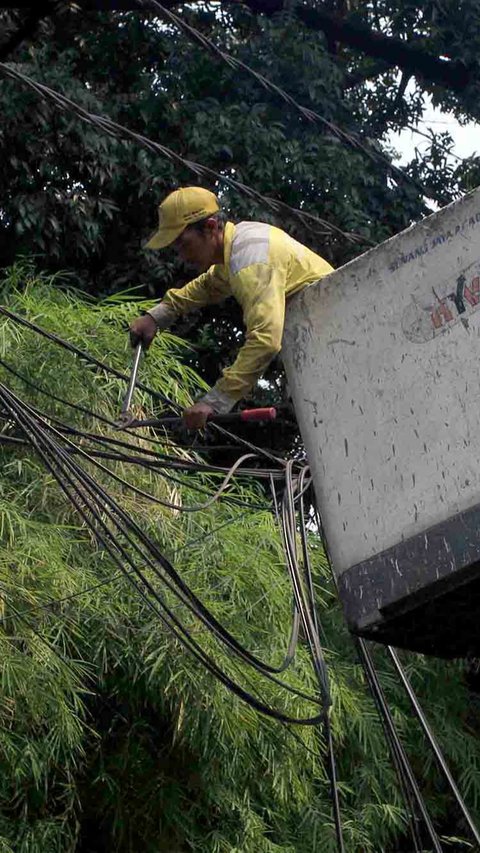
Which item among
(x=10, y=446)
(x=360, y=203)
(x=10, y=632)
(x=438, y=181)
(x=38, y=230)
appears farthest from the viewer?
(x=438, y=181)

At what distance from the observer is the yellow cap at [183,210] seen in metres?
4.37

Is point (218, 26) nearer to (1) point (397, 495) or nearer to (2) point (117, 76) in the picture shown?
(2) point (117, 76)

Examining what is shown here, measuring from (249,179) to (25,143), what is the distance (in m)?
1.27

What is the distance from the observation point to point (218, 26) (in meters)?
9.85

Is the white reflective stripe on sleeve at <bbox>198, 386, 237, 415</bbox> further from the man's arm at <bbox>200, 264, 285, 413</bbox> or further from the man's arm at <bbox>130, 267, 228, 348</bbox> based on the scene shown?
the man's arm at <bbox>130, 267, 228, 348</bbox>

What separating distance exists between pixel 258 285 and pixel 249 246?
0.16m

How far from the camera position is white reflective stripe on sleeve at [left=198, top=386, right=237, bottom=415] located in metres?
4.31

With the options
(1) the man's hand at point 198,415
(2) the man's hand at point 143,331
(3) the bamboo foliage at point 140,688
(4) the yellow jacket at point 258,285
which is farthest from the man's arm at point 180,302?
(3) the bamboo foliage at point 140,688

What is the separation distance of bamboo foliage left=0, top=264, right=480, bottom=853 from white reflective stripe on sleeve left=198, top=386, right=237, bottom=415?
3.54 ft

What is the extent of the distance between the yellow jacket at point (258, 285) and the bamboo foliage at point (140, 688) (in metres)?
1.14

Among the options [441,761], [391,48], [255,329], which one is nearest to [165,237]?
[255,329]

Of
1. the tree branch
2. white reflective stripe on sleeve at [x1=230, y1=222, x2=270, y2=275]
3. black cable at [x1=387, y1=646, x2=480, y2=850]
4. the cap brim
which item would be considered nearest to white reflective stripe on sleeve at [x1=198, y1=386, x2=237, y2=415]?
white reflective stripe on sleeve at [x1=230, y1=222, x2=270, y2=275]

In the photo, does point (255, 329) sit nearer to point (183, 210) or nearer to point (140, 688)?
point (183, 210)

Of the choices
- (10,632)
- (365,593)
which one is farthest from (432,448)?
(10,632)
